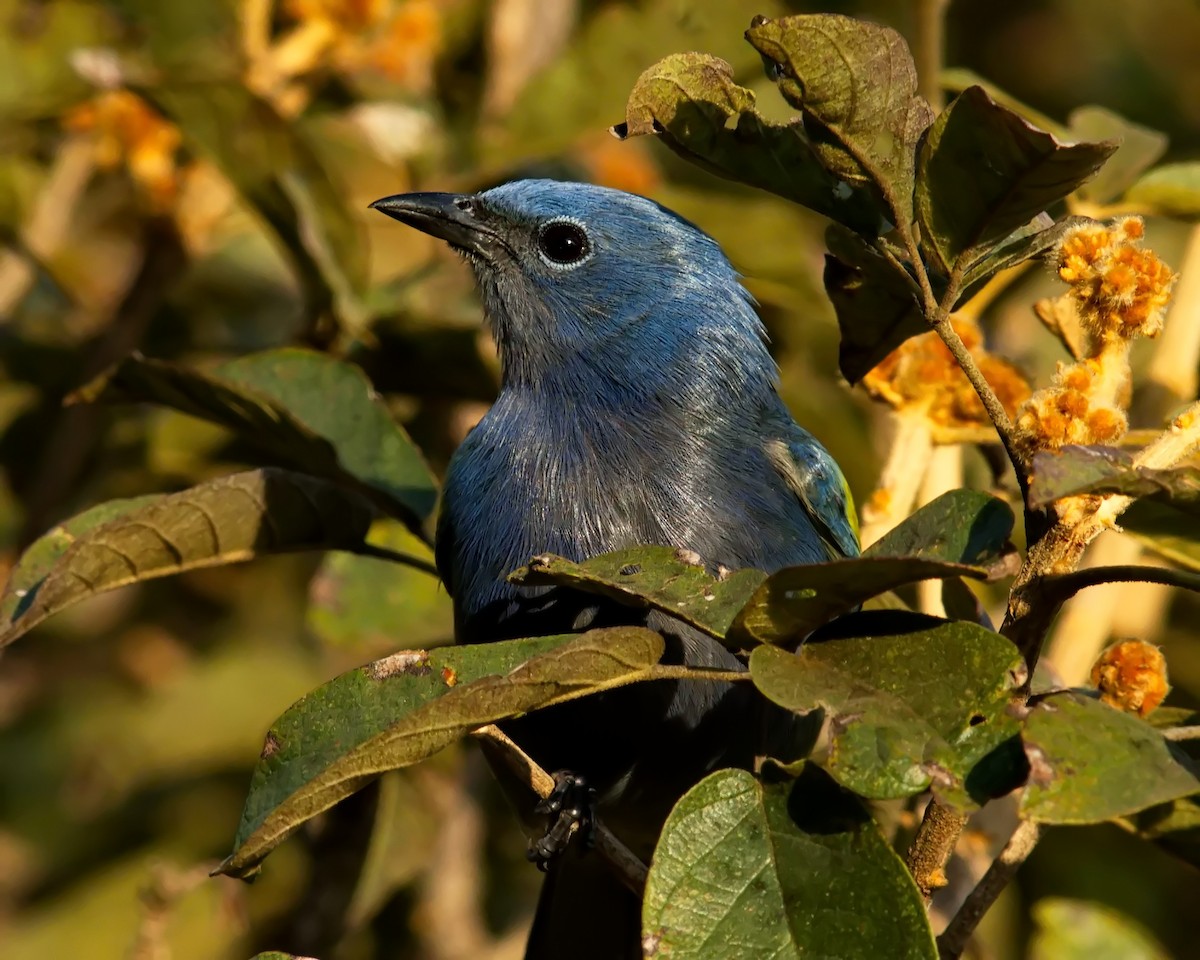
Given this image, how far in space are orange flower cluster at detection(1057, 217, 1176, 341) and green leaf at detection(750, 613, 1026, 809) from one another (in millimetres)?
541

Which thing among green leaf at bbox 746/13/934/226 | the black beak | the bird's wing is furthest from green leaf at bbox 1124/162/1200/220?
the black beak

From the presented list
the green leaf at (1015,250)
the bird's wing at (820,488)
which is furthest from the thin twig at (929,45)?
the green leaf at (1015,250)

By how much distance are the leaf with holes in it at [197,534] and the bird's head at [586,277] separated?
97 cm

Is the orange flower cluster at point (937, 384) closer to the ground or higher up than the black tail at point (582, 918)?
higher up

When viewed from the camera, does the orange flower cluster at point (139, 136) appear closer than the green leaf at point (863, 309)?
No

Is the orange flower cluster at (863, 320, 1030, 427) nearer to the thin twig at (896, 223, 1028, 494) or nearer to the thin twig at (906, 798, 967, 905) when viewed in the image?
the thin twig at (896, 223, 1028, 494)

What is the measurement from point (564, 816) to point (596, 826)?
72cm

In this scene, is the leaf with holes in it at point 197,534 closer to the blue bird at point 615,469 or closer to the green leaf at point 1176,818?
the blue bird at point 615,469

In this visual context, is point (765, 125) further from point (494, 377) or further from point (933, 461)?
point (494, 377)

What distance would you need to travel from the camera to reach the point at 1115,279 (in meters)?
2.24

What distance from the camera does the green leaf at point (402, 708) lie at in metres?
2.02

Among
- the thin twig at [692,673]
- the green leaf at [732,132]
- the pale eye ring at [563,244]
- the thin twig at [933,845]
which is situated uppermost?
the green leaf at [732,132]

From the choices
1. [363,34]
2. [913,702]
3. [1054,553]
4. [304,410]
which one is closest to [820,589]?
[913,702]

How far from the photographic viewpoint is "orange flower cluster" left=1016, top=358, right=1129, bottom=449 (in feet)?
7.19
